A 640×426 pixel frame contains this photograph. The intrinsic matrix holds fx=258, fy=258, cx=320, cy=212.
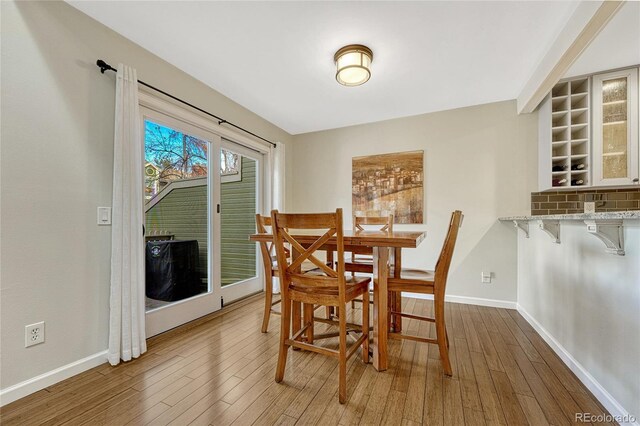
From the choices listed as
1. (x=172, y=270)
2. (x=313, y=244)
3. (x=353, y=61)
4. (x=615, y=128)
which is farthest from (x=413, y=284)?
(x=615, y=128)

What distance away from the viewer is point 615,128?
2.47 meters

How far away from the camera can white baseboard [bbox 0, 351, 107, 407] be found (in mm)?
1459

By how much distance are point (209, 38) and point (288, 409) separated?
2.66 m

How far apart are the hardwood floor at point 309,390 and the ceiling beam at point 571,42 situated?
2266mm

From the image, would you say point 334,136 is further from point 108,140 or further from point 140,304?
point 140,304

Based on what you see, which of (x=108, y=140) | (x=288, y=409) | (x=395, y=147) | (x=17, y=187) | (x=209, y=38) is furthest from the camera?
(x=395, y=147)

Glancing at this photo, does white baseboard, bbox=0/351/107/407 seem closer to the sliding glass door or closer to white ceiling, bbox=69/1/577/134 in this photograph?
the sliding glass door

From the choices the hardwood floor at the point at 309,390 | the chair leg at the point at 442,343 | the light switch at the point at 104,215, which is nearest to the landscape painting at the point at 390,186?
the hardwood floor at the point at 309,390

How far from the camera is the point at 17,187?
4.98 ft

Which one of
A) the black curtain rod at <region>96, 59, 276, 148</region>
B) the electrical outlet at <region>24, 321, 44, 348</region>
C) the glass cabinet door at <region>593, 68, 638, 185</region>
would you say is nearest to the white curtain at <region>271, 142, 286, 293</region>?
the black curtain rod at <region>96, 59, 276, 148</region>

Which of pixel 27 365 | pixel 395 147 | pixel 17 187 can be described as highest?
pixel 395 147

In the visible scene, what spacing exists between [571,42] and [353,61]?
1.53 meters

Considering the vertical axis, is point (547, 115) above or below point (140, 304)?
above

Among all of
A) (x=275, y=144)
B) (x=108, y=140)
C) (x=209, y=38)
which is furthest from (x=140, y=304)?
(x=275, y=144)
